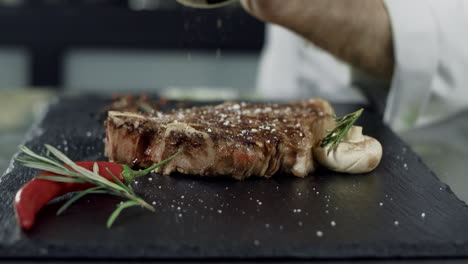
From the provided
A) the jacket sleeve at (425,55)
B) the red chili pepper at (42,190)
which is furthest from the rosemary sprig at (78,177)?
the jacket sleeve at (425,55)

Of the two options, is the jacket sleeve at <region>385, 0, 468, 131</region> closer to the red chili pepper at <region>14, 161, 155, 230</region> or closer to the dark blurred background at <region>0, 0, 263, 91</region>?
the red chili pepper at <region>14, 161, 155, 230</region>

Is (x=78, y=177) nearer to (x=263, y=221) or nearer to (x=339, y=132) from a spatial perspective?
(x=263, y=221)

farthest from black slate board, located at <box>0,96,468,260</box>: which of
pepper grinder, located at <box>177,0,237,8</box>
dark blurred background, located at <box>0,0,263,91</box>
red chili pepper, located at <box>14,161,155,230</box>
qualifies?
dark blurred background, located at <box>0,0,263,91</box>

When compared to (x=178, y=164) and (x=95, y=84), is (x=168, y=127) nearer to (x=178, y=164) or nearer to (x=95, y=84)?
(x=178, y=164)

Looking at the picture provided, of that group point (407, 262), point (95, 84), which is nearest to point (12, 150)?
point (407, 262)

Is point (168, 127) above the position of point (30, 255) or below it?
above

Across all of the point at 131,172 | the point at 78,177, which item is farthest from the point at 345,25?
the point at 78,177
